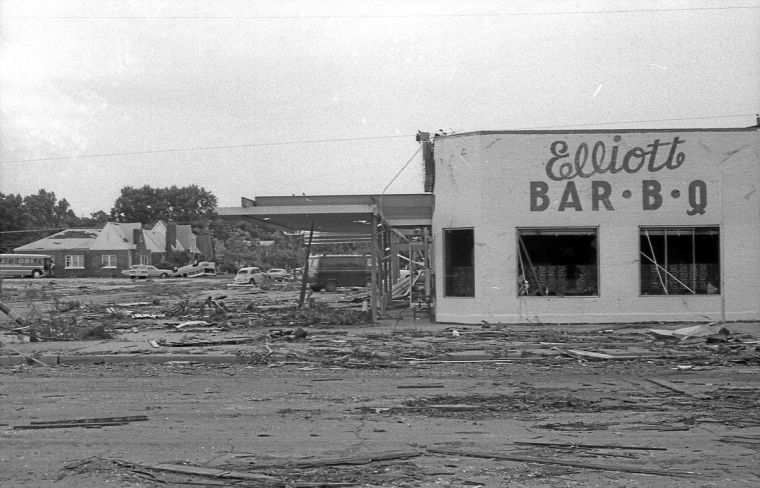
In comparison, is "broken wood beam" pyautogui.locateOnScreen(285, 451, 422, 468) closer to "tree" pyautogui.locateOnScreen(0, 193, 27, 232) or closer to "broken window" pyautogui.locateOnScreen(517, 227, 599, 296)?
"broken window" pyautogui.locateOnScreen(517, 227, 599, 296)

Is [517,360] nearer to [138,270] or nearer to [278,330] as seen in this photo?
[278,330]

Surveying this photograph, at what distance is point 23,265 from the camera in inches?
2923

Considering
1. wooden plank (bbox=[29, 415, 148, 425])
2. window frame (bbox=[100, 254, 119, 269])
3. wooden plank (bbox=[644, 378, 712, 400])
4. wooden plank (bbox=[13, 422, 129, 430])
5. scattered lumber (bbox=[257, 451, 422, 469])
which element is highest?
window frame (bbox=[100, 254, 119, 269])

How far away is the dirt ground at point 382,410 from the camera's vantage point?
6.69 meters

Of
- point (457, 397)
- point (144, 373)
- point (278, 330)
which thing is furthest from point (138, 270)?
point (457, 397)

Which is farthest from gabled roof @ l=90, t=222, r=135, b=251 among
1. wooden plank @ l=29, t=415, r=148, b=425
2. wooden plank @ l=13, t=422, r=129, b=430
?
wooden plank @ l=13, t=422, r=129, b=430

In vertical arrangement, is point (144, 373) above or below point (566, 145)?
below

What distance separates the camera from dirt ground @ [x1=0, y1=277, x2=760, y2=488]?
6.69 metres

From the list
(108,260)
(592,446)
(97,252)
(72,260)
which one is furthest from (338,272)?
(72,260)

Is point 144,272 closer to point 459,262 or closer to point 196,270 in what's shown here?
point 196,270

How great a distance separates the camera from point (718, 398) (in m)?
9.98

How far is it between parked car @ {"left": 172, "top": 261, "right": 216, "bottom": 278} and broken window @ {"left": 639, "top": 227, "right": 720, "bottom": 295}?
5728cm

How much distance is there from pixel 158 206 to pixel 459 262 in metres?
109

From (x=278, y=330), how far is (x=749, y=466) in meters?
13.5
